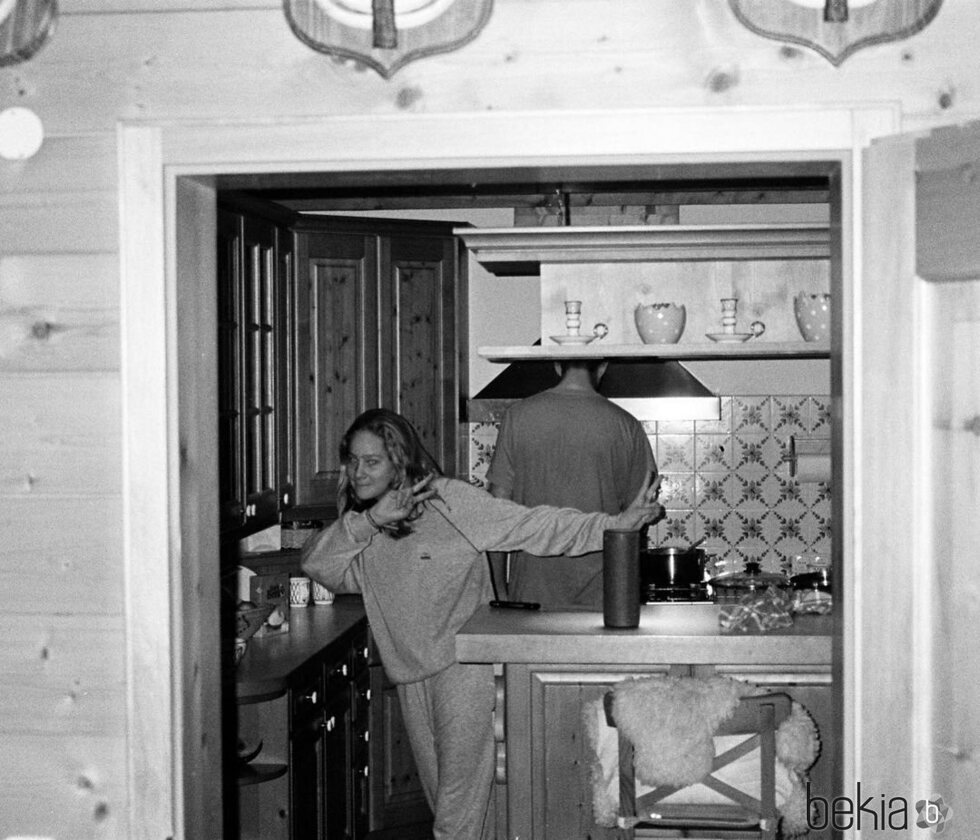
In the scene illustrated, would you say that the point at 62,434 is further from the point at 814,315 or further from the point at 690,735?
the point at 814,315

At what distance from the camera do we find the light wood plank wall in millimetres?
2131

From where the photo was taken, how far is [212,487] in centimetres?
239

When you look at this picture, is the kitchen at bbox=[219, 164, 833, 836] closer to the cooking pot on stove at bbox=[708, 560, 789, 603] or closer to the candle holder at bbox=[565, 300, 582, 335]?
the candle holder at bbox=[565, 300, 582, 335]

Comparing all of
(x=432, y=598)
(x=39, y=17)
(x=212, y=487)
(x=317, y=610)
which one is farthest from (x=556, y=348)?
(x=39, y=17)

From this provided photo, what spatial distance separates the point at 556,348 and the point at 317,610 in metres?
1.55

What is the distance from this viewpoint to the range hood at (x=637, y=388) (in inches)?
237

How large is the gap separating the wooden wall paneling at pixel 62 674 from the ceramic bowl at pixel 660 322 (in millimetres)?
2808

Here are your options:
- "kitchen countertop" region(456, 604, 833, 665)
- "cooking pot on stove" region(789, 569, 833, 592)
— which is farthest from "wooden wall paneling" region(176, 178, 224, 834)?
"cooking pot on stove" region(789, 569, 833, 592)

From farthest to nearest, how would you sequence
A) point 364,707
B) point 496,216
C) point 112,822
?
point 496,216 → point 364,707 → point 112,822

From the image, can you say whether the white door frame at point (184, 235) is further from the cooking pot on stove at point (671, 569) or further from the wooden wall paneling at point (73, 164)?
the cooking pot on stove at point (671, 569)

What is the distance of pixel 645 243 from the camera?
4.71 metres

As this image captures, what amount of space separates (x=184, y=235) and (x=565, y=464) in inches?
106

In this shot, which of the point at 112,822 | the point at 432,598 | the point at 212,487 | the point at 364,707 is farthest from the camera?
the point at 364,707

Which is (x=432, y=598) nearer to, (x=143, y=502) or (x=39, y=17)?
(x=143, y=502)
